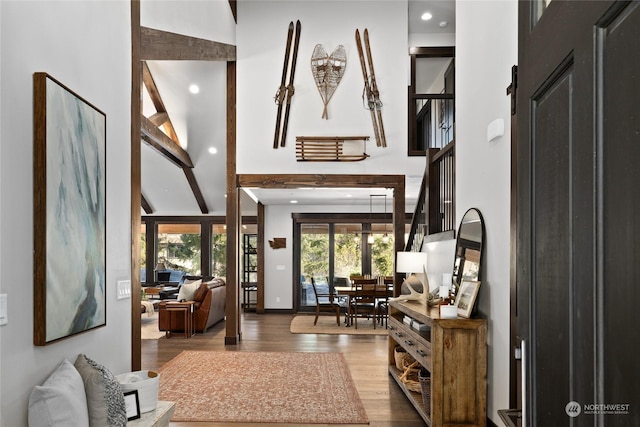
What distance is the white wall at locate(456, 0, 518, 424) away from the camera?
3.40 metres

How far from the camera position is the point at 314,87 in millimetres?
7523

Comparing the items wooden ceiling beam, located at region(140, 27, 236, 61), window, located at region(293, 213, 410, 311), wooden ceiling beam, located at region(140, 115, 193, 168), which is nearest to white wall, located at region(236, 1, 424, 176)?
wooden ceiling beam, located at region(140, 27, 236, 61)

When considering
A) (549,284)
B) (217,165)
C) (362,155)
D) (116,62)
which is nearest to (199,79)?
(217,165)

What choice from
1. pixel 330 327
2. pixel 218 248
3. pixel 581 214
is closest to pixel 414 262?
pixel 330 327

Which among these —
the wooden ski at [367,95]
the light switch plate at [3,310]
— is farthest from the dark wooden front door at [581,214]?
the wooden ski at [367,95]

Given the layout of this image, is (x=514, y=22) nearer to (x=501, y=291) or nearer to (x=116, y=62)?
(x=501, y=291)

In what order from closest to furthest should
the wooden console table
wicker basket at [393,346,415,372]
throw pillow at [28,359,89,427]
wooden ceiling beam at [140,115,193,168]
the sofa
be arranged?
throw pillow at [28,359,89,427]
the wooden console table
wicker basket at [393,346,415,372]
wooden ceiling beam at [140,115,193,168]
the sofa

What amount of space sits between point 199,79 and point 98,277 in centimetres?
691

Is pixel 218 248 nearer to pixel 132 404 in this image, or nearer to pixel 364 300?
pixel 364 300

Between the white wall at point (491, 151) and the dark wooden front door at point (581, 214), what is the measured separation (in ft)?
7.83

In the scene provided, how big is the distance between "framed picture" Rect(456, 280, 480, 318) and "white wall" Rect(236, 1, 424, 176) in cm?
373

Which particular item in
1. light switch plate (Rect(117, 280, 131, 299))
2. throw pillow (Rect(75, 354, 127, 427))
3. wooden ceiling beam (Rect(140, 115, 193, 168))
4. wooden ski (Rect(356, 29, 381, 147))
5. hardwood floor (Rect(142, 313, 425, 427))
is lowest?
hardwood floor (Rect(142, 313, 425, 427))

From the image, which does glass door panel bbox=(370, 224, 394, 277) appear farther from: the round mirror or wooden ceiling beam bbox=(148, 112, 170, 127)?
the round mirror

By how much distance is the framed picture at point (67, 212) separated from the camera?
6.69ft
